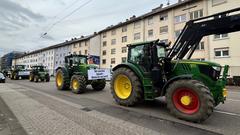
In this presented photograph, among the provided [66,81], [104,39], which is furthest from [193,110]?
[104,39]

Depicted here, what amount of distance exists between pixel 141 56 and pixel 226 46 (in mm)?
18441

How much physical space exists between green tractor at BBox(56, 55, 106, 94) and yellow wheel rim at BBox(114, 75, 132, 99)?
3.75 metres

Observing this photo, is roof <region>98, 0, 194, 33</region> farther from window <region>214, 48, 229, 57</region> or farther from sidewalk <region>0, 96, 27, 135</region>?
sidewalk <region>0, 96, 27, 135</region>

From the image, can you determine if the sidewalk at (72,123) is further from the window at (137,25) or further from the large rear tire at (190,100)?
the window at (137,25)

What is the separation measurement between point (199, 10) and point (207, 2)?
1.37 m

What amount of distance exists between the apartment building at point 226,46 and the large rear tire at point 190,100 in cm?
1761

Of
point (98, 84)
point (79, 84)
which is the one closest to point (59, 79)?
point (98, 84)

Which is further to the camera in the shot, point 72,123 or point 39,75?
point 39,75

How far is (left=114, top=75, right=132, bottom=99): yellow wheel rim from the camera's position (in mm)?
7453

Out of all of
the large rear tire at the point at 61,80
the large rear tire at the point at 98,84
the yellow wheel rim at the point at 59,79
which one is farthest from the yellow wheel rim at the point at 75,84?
the yellow wheel rim at the point at 59,79

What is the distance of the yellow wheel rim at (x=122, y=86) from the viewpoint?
7.45m

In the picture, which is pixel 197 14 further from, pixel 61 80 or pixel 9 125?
pixel 9 125

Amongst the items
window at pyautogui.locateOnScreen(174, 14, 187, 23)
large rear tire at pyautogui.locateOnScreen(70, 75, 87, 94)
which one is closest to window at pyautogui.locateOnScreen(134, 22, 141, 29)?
window at pyautogui.locateOnScreen(174, 14, 187, 23)

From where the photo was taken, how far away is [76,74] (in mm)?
11969
